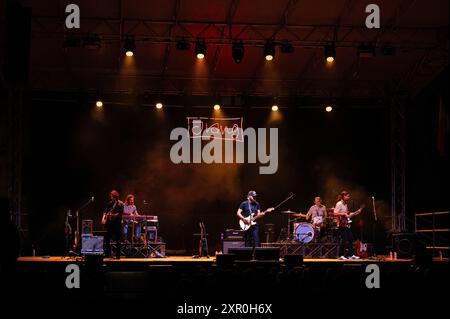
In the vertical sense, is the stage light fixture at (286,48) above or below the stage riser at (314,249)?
above

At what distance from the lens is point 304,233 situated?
17.9 m

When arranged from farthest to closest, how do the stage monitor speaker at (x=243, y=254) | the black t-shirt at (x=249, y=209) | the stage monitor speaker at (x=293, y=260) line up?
the black t-shirt at (x=249, y=209) < the stage monitor speaker at (x=243, y=254) < the stage monitor speaker at (x=293, y=260)

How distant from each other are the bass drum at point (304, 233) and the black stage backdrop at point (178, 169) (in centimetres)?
277

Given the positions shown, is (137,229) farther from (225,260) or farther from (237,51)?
(237,51)

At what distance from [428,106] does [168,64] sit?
7595mm

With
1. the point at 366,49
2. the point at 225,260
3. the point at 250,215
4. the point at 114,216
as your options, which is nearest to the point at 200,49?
the point at 366,49

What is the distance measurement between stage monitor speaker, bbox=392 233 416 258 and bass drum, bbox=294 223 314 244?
2.32 meters

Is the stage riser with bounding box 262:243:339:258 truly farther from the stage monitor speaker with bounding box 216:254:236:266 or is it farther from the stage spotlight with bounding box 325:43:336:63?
the stage monitor speaker with bounding box 216:254:236:266

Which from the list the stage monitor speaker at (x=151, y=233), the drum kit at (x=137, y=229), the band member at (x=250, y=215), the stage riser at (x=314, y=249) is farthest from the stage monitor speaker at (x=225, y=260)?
the stage riser at (x=314, y=249)

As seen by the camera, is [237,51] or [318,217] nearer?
[237,51]

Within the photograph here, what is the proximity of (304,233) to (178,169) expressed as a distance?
16.1ft

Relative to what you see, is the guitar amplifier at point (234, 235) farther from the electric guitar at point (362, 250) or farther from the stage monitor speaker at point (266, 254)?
the stage monitor speaker at point (266, 254)

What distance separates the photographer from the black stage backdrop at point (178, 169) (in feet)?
66.1

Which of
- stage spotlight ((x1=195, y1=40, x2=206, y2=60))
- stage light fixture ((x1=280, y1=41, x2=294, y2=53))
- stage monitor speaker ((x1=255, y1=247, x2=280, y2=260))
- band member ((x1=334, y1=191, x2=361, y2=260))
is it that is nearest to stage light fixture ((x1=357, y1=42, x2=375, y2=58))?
stage light fixture ((x1=280, y1=41, x2=294, y2=53))
